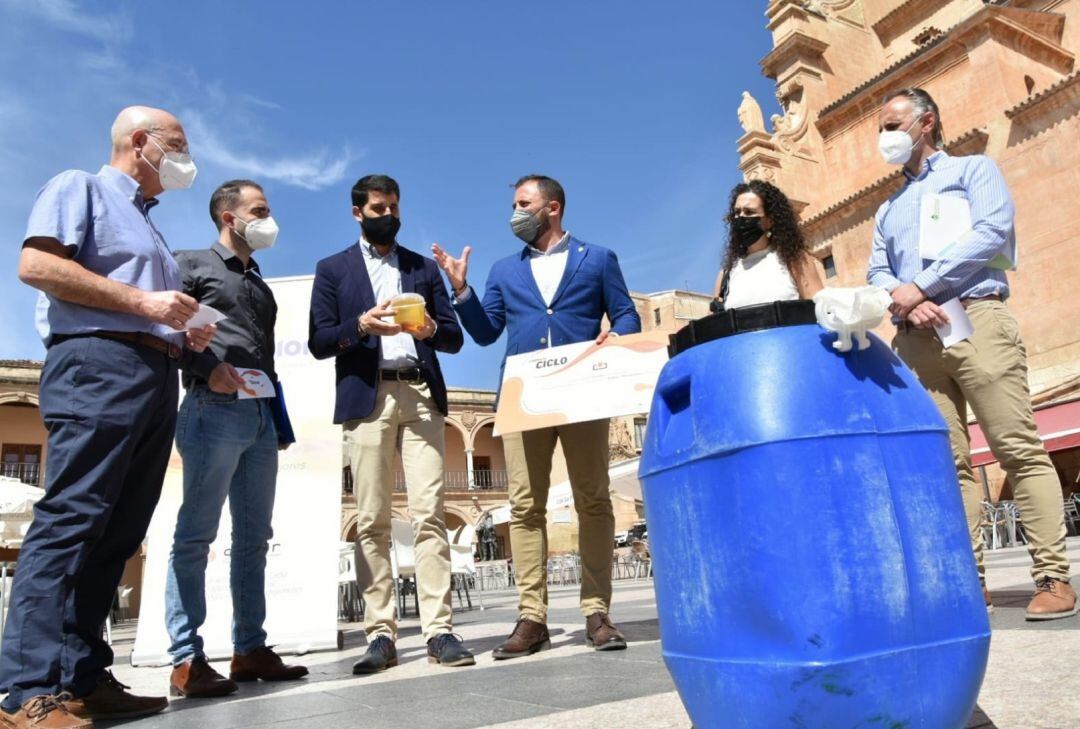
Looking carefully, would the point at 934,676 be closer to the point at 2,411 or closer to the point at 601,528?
the point at 601,528

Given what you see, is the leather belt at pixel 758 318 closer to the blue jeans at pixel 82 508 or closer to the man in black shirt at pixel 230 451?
the blue jeans at pixel 82 508

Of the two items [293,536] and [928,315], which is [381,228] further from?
[928,315]

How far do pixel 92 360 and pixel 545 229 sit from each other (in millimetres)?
2059

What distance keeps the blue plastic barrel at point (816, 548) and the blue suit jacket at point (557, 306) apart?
2153 millimetres

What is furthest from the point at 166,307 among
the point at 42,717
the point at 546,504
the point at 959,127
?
the point at 959,127

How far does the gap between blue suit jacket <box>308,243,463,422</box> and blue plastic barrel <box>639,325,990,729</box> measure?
83.5 inches

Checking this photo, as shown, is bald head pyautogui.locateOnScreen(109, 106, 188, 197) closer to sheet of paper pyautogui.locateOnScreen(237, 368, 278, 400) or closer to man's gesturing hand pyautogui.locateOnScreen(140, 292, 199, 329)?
man's gesturing hand pyautogui.locateOnScreen(140, 292, 199, 329)

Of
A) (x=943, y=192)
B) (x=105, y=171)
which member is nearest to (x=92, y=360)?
(x=105, y=171)

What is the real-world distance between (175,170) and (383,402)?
1200mm

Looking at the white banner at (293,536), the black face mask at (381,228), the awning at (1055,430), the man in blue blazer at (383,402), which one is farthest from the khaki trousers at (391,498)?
the awning at (1055,430)

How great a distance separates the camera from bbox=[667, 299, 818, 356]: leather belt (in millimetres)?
1403

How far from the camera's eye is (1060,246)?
14328 mm

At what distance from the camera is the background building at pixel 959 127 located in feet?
46.7

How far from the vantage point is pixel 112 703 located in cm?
229
